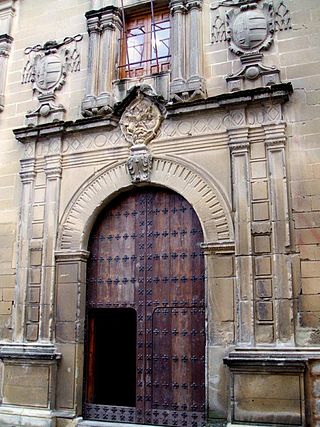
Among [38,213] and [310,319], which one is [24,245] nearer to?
[38,213]

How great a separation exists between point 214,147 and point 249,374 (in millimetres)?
3114

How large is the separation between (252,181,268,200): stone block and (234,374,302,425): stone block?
2.30 meters

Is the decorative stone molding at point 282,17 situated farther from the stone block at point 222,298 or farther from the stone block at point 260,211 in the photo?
the stone block at point 222,298

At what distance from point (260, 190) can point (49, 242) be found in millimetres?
3337

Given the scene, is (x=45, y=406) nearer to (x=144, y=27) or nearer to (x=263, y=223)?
(x=263, y=223)

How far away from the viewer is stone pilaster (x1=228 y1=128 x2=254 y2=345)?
22.8 feet

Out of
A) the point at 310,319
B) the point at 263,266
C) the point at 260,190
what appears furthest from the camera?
the point at 260,190

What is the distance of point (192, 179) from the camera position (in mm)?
7730

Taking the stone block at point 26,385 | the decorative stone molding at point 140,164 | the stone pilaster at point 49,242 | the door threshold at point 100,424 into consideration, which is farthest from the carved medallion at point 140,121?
the door threshold at point 100,424

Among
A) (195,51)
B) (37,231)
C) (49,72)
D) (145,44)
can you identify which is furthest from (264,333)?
(49,72)

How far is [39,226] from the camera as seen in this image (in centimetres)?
852

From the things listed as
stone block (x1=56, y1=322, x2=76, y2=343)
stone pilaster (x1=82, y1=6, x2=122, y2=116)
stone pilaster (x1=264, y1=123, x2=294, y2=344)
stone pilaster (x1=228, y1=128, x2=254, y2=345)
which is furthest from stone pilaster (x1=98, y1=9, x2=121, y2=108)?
stone block (x1=56, y1=322, x2=76, y2=343)

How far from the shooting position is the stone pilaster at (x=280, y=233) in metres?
6.78

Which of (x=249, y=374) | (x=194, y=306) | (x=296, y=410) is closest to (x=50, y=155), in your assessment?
(x=194, y=306)
